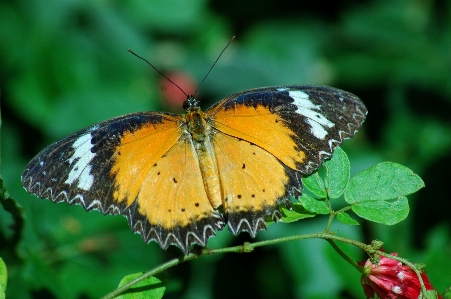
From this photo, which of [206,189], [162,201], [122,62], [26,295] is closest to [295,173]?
[206,189]

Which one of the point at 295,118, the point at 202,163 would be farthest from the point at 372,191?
the point at 202,163

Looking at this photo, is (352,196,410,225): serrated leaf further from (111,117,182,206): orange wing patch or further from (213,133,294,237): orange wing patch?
(111,117,182,206): orange wing patch

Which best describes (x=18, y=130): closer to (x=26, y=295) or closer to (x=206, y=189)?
(x=26, y=295)

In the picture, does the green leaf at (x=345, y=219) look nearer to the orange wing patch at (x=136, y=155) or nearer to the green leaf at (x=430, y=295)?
the green leaf at (x=430, y=295)

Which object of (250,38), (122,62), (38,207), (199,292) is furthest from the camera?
(250,38)

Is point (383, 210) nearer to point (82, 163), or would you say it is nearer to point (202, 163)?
point (202, 163)
